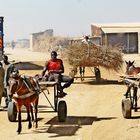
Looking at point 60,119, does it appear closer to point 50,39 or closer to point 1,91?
point 1,91

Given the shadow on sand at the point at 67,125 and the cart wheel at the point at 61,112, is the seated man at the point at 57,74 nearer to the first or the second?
Result: the cart wheel at the point at 61,112

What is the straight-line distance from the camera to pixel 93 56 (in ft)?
81.8

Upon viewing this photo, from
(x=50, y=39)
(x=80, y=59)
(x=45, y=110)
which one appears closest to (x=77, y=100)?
(x=45, y=110)

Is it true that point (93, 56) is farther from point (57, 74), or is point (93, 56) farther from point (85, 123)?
point (85, 123)

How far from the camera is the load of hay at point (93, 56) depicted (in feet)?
81.7

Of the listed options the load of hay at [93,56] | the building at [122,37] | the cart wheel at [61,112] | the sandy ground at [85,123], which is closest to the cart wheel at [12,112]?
the sandy ground at [85,123]

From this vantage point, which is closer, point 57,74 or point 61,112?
point 61,112

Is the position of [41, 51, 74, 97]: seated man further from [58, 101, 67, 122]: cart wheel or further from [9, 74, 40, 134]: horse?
[9, 74, 40, 134]: horse

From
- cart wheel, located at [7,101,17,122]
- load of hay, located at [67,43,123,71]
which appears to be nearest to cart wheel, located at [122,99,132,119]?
cart wheel, located at [7,101,17,122]

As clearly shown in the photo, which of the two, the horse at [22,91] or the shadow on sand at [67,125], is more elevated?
the horse at [22,91]

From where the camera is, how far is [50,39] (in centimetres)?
8050

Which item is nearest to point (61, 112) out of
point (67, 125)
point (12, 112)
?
point (67, 125)

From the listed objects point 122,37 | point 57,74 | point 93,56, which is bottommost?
point 57,74

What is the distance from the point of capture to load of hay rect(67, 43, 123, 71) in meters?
24.9
